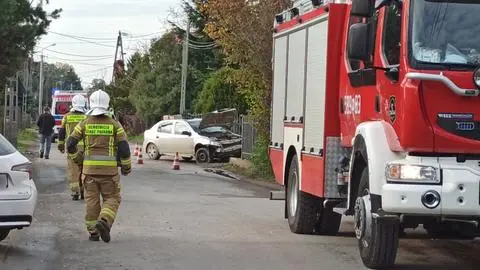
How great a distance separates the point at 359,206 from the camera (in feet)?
25.2

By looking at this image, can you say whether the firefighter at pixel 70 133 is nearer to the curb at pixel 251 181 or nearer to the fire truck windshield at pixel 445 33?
the curb at pixel 251 181

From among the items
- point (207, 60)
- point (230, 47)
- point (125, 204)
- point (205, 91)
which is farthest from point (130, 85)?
point (125, 204)

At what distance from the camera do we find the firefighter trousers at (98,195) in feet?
30.9

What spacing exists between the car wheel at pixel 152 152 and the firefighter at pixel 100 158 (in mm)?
18555

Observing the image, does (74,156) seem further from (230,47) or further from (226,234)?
(230,47)

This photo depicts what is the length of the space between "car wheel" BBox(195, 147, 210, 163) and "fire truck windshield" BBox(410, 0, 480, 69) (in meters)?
20.2

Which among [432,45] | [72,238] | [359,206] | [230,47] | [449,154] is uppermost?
[230,47]

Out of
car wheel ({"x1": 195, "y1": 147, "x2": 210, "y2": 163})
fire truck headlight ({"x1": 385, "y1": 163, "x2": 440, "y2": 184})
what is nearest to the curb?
car wheel ({"x1": 195, "y1": 147, "x2": 210, "y2": 163})

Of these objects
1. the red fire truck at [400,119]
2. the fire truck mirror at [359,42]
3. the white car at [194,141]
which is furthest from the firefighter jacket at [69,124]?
the white car at [194,141]

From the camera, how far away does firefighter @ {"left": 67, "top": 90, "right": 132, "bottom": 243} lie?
30.8ft

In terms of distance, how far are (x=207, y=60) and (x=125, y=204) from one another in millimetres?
42519

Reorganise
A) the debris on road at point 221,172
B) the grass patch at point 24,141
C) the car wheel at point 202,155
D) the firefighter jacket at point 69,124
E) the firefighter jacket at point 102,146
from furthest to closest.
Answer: the grass patch at point 24,141, the car wheel at point 202,155, the debris on road at point 221,172, the firefighter jacket at point 69,124, the firefighter jacket at point 102,146

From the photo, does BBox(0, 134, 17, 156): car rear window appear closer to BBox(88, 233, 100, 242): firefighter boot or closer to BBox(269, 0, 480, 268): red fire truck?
BBox(88, 233, 100, 242): firefighter boot

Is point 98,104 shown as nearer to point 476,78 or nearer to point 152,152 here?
point 476,78
